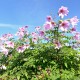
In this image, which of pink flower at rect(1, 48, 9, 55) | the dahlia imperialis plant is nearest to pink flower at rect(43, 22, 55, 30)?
the dahlia imperialis plant

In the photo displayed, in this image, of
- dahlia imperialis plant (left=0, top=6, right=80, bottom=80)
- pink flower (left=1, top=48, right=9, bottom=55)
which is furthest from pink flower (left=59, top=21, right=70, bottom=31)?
pink flower (left=1, top=48, right=9, bottom=55)

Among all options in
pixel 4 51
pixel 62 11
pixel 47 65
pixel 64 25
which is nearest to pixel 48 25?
pixel 64 25

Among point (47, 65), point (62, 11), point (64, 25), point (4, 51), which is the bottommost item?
point (47, 65)

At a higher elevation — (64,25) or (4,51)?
(64,25)

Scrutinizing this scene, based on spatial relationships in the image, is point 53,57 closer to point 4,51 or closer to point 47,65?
point 47,65

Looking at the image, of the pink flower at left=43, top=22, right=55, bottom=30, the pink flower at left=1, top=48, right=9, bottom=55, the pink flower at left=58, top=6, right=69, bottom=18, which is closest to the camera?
the pink flower at left=43, top=22, right=55, bottom=30

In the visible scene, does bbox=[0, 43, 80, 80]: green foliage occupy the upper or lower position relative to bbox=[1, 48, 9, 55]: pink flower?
lower

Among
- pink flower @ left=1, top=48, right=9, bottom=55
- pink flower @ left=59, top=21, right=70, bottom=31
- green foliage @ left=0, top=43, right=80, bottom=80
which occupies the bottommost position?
green foliage @ left=0, top=43, right=80, bottom=80

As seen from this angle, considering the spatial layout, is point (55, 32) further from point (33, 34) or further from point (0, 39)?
point (0, 39)

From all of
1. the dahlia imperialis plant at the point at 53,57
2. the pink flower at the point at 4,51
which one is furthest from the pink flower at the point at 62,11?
the pink flower at the point at 4,51

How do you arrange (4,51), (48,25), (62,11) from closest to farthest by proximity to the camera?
(48,25), (62,11), (4,51)

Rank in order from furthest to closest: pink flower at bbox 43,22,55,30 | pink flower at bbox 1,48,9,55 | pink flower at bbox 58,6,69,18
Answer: pink flower at bbox 1,48,9,55 < pink flower at bbox 58,6,69,18 < pink flower at bbox 43,22,55,30

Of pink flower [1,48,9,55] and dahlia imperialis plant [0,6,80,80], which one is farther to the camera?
pink flower [1,48,9,55]

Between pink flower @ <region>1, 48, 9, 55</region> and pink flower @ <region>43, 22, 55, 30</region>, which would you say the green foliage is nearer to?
pink flower @ <region>43, 22, 55, 30</region>
